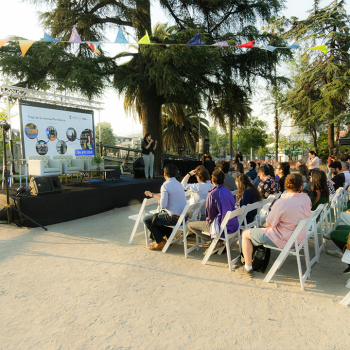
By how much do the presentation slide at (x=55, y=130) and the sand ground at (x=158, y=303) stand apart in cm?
543

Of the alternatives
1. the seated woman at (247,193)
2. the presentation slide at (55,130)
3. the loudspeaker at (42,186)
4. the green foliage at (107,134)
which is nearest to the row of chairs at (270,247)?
the seated woman at (247,193)

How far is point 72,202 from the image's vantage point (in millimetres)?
6070

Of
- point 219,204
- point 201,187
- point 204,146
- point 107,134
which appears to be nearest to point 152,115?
point 204,146

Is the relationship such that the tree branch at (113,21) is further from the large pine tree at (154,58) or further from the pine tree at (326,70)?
the pine tree at (326,70)

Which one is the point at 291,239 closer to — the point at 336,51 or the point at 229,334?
the point at 229,334

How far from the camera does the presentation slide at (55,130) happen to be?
8.42 m

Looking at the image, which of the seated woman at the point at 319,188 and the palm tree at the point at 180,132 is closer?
the seated woman at the point at 319,188

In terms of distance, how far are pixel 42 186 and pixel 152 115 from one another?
7.64 meters

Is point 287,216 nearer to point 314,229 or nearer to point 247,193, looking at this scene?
point 314,229

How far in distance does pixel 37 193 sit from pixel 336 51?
1939cm

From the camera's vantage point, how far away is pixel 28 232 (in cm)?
507

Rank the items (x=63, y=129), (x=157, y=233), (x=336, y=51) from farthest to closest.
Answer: (x=336, y=51) → (x=63, y=129) → (x=157, y=233)

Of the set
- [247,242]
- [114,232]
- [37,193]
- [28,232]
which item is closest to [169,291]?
[247,242]

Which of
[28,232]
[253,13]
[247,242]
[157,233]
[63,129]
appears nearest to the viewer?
[247,242]
